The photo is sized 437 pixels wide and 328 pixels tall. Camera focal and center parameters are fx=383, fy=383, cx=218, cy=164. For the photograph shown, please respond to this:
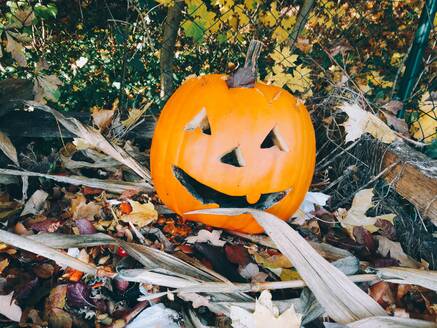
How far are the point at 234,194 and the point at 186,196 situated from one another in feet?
0.62

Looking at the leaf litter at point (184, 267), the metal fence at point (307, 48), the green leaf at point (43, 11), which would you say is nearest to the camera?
the leaf litter at point (184, 267)

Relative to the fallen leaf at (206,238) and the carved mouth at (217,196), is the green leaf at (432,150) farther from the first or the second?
the fallen leaf at (206,238)

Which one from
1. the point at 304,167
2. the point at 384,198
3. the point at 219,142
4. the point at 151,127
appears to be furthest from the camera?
the point at 151,127

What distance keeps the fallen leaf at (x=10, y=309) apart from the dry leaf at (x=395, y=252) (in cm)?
132

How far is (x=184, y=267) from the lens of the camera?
1260 millimetres

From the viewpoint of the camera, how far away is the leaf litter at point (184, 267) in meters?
1.14

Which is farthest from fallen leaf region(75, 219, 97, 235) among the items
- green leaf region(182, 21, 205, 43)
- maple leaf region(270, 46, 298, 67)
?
green leaf region(182, 21, 205, 43)

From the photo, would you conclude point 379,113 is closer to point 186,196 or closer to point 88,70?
point 186,196

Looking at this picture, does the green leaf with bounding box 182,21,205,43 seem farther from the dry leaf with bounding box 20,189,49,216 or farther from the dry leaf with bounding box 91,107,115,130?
the dry leaf with bounding box 20,189,49,216

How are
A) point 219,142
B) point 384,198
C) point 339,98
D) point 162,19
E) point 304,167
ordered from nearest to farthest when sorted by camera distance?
point 219,142 < point 304,167 < point 384,198 < point 339,98 < point 162,19

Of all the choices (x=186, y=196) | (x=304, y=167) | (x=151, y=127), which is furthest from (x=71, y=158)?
(x=304, y=167)

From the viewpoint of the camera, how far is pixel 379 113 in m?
1.88

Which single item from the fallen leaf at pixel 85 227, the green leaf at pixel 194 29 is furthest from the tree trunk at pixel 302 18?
the fallen leaf at pixel 85 227

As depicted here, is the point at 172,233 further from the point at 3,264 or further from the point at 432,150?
the point at 432,150
